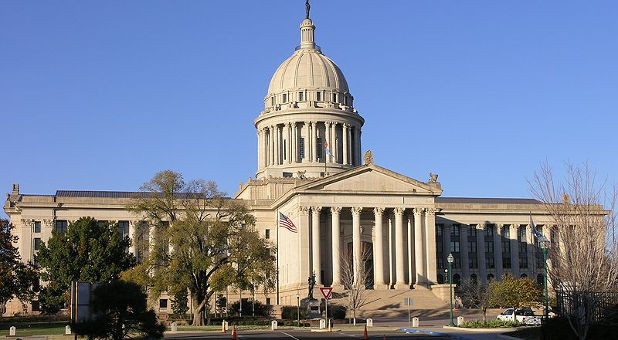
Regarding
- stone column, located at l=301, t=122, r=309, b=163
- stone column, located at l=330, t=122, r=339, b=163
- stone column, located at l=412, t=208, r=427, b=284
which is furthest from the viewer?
stone column, located at l=330, t=122, r=339, b=163

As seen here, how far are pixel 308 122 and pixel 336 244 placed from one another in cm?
2988

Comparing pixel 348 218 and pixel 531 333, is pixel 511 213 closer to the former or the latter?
pixel 348 218

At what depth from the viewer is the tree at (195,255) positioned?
7931 centimetres

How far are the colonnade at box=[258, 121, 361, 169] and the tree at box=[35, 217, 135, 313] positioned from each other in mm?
41188

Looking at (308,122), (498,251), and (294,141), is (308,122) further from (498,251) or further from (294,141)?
(498,251)

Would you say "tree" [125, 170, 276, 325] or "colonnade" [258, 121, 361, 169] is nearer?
"tree" [125, 170, 276, 325]

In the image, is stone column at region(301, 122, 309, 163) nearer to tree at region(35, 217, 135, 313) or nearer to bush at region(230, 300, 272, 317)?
bush at region(230, 300, 272, 317)

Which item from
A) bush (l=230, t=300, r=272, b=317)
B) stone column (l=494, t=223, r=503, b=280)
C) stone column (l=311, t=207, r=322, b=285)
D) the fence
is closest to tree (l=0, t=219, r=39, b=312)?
bush (l=230, t=300, r=272, b=317)

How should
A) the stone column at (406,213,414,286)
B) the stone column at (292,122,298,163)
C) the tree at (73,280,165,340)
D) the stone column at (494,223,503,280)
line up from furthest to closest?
the stone column at (292,122,298,163), the stone column at (494,223,503,280), the stone column at (406,213,414,286), the tree at (73,280,165,340)

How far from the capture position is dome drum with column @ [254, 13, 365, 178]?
13175cm

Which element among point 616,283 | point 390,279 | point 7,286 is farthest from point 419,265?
point 616,283

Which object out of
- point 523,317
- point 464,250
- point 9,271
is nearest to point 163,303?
point 9,271

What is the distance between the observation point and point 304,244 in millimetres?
106312

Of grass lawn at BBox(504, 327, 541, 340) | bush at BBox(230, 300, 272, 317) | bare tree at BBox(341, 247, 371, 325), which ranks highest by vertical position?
bare tree at BBox(341, 247, 371, 325)
